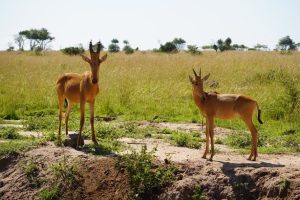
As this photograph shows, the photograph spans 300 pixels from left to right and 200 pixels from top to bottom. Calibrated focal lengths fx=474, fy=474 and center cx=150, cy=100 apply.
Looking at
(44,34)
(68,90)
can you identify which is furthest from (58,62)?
(44,34)

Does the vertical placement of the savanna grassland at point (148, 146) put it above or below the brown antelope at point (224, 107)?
below

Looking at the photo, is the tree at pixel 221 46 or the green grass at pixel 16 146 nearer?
the green grass at pixel 16 146

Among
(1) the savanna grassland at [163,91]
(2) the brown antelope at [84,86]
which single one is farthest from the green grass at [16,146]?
(1) the savanna grassland at [163,91]

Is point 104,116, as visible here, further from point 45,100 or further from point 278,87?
point 278,87

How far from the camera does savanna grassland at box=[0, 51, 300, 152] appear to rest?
13882 mm

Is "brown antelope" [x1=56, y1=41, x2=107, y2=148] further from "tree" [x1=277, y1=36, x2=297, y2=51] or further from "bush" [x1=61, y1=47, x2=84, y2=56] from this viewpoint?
"tree" [x1=277, y1=36, x2=297, y2=51]

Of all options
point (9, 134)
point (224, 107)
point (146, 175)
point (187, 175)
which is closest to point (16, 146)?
point (9, 134)

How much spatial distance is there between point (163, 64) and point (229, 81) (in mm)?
6022

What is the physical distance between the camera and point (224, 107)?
934 cm

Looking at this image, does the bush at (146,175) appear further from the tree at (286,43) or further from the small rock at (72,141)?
the tree at (286,43)

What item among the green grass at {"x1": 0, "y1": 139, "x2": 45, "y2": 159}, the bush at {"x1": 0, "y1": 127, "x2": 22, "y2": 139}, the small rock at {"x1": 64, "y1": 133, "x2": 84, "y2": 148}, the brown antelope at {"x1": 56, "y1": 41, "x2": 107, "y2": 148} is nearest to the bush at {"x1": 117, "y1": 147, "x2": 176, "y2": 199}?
the small rock at {"x1": 64, "y1": 133, "x2": 84, "y2": 148}

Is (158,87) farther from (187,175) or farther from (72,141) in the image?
(187,175)

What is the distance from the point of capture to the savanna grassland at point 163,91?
45.5 feet

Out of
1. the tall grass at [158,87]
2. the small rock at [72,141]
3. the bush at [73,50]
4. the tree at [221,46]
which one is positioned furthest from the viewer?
the tree at [221,46]
